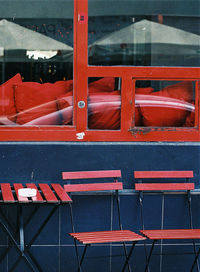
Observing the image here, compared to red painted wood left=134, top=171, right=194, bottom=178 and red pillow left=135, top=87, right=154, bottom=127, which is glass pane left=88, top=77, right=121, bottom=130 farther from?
red painted wood left=134, top=171, right=194, bottom=178

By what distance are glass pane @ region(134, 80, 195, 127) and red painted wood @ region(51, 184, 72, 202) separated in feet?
3.55

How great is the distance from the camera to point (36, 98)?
599 centimetres

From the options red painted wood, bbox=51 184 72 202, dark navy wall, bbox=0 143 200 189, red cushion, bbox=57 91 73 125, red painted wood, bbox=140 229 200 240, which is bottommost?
red painted wood, bbox=140 229 200 240

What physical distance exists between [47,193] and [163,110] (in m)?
1.65

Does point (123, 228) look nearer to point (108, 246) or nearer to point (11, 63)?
point (108, 246)

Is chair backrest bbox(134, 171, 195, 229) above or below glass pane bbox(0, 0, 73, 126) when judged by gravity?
Answer: below

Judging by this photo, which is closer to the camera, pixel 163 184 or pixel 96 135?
pixel 163 184

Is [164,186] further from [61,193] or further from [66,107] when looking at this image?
[66,107]

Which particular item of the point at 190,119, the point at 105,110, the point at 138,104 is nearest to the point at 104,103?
the point at 105,110

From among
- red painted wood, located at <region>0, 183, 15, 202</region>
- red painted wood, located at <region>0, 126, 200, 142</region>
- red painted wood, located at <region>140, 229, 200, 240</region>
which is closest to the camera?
red painted wood, located at <region>0, 183, 15, 202</region>

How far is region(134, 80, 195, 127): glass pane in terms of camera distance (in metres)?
5.99

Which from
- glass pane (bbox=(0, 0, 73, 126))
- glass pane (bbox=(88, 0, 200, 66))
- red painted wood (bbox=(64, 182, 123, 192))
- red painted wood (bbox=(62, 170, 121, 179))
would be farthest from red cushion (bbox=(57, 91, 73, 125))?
red painted wood (bbox=(64, 182, 123, 192))

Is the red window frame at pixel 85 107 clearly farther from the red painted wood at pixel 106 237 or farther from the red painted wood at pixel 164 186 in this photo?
the red painted wood at pixel 106 237

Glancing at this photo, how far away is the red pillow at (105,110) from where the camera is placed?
235 inches
